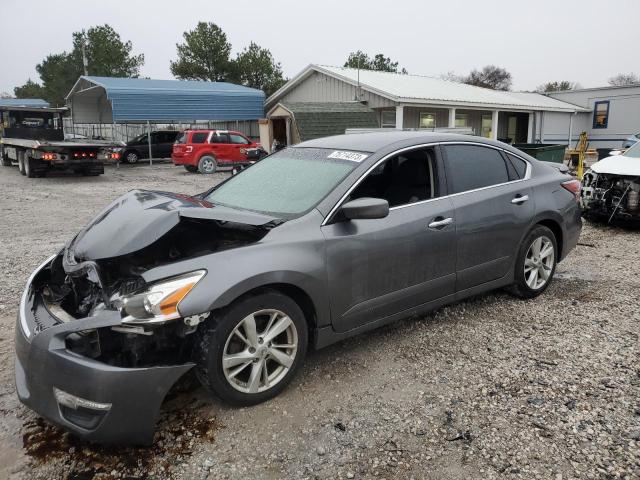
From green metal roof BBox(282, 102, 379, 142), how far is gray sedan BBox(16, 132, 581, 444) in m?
16.5

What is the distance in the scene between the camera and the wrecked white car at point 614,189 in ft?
24.9

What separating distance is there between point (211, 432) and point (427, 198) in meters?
2.22

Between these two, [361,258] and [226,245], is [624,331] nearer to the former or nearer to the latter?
[361,258]

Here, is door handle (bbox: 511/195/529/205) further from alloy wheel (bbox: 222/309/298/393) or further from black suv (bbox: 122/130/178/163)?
black suv (bbox: 122/130/178/163)

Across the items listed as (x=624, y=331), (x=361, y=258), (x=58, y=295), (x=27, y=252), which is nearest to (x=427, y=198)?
(x=361, y=258)

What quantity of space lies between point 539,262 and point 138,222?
356cm

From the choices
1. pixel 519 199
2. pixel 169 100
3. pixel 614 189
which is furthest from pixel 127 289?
pixel 169 100

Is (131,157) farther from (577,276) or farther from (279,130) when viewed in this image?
(577,276)

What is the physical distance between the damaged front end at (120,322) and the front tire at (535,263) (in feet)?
8.23

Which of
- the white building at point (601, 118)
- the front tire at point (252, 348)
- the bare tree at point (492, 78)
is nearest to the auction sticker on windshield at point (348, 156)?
the front tire at point (252, 348)

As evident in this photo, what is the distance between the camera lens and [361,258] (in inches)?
130

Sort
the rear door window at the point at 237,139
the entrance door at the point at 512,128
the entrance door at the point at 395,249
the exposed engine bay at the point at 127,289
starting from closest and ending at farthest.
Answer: the exposed engine bay at the point at 127,289, the entrance door at the point at 395,249, the rear door window at the point at 237,139, the entrance door at the point at 512,128

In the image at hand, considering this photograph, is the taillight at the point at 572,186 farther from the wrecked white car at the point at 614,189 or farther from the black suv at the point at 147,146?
the black suv at the point at 147,146

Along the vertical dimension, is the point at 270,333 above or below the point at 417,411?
above
